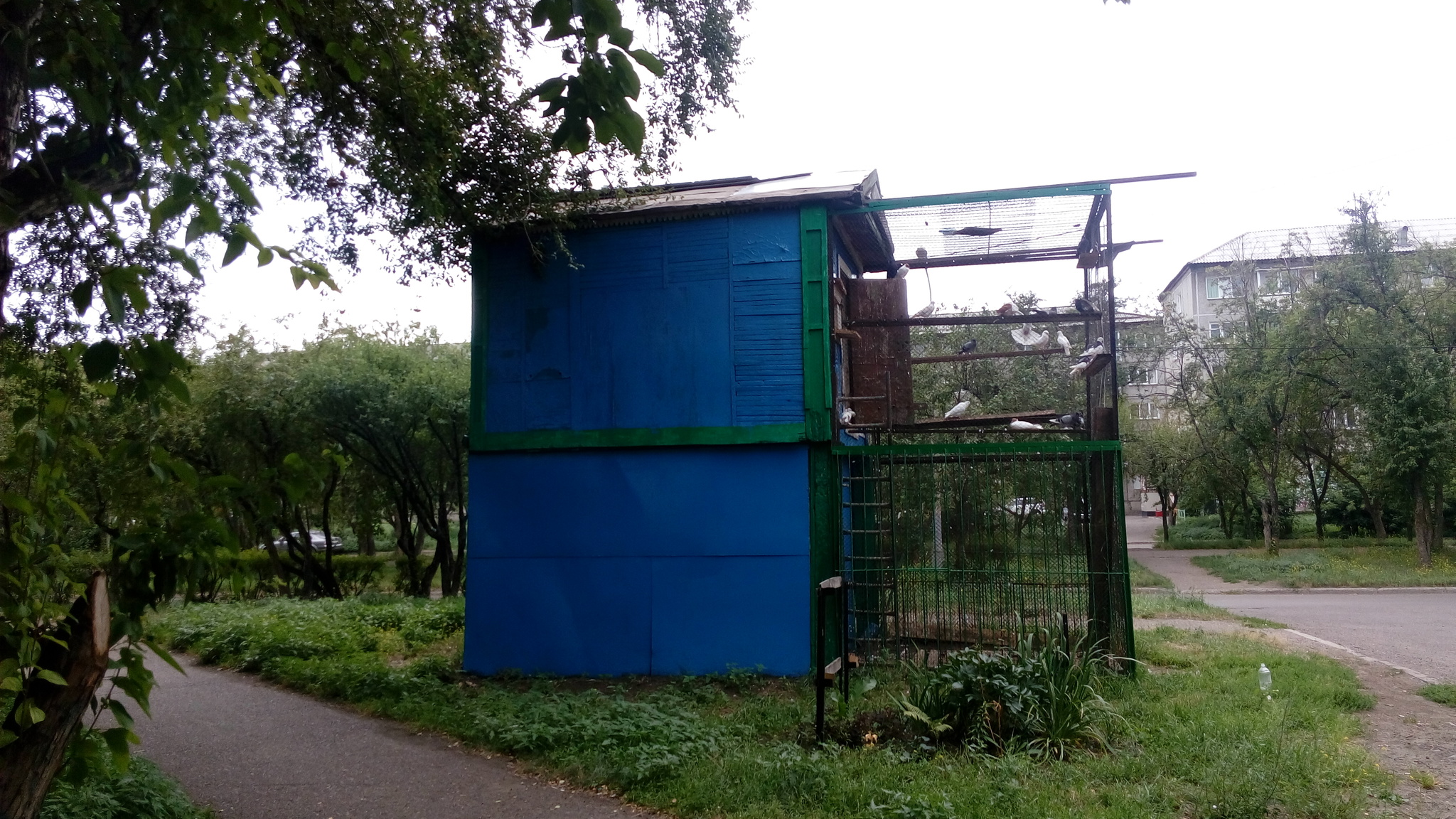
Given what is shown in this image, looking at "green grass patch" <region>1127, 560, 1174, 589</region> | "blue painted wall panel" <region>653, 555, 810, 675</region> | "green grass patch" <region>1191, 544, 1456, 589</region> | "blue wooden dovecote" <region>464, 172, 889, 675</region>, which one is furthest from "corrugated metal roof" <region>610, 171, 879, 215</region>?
"green grass patch" <region>1191, 544, 1456, 589</region>

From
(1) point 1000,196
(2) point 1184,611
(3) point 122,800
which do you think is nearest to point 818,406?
(1) point 1000,196

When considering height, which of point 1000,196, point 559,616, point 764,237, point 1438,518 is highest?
point 1000,196

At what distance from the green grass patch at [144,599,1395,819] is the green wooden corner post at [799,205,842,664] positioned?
112 cm

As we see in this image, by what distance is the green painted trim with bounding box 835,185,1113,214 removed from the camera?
8.93 metres

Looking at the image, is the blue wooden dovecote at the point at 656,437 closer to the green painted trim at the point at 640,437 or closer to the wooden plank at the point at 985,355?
the green painted trim at the point at 640,437

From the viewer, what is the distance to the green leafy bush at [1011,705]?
6.36 meters

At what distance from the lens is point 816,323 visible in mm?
9430

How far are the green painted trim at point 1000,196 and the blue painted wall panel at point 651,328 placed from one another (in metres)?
1.02

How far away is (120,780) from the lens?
17.8 ft

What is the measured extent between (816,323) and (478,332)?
3.57 m

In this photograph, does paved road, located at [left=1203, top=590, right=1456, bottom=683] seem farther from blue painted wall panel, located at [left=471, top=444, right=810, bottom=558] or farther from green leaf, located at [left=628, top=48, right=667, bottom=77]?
green leaf, located at [left=628, top=48, right=667, bottom=77]

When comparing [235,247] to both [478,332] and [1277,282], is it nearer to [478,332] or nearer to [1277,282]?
[478,332]

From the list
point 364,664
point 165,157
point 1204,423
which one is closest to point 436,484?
point 364,664

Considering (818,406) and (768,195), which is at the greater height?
(768,195)
